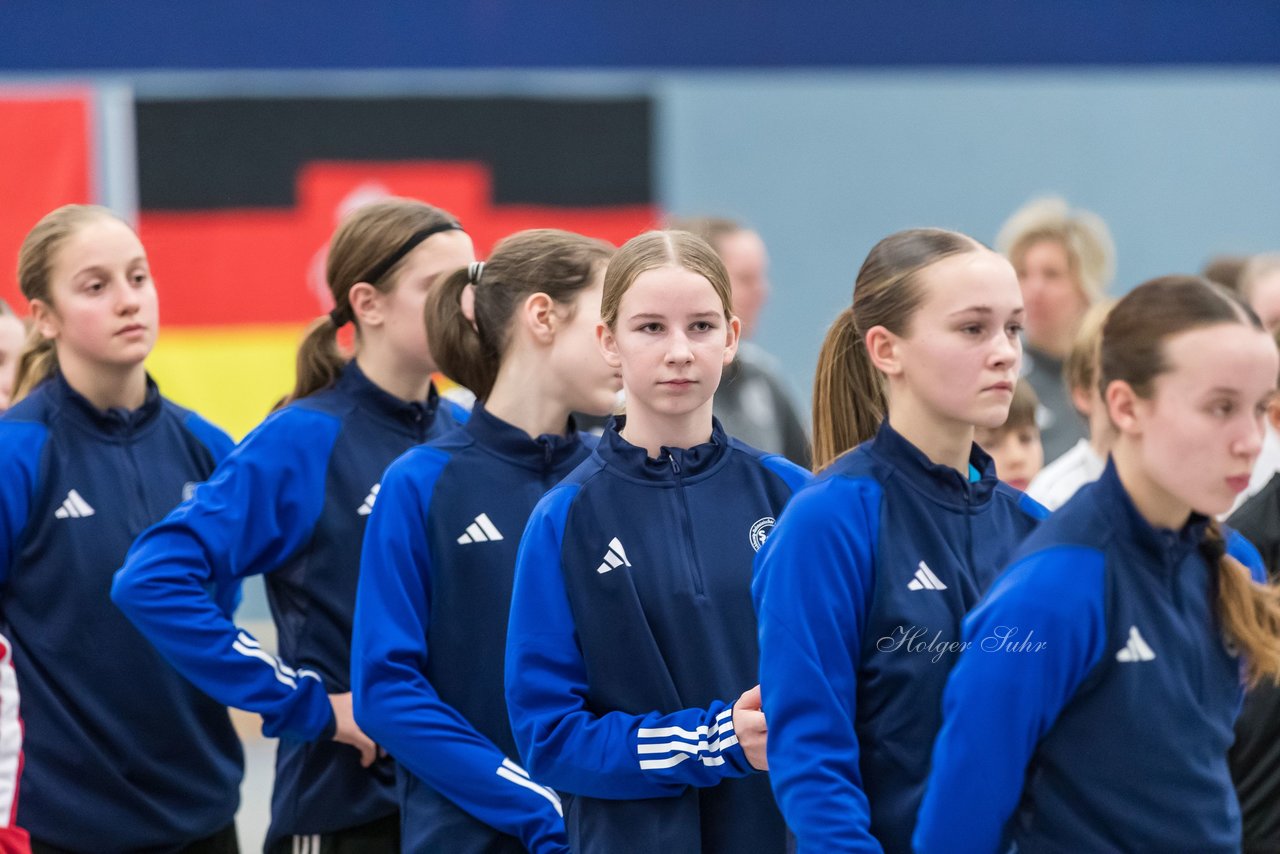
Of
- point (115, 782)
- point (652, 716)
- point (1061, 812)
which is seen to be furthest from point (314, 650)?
point (1061, 812)

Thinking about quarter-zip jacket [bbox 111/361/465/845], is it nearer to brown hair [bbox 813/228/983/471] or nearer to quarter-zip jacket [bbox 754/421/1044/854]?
brown hair [bbox 813/228/983/471]

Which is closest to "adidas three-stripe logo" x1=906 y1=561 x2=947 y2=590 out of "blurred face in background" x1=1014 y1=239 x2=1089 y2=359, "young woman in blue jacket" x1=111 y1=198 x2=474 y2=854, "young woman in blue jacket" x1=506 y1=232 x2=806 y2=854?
"young woman in blue jacket" x1=506 y1=232 x2=806 y2=854

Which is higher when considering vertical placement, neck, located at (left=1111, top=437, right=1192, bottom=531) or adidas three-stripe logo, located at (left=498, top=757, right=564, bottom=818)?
neck, located at (left=1111, top=437, right=1192, bottom=531)

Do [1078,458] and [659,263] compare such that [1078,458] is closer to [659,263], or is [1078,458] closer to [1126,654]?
[659,263]

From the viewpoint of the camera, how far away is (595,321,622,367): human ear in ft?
8.44

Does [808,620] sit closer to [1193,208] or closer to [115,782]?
[115,782]

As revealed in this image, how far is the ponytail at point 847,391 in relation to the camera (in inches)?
96.2

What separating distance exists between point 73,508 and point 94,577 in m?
0.15

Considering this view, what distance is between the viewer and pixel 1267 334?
1968 millimetres

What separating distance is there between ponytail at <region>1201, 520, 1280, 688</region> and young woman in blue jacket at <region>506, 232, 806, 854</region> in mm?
716

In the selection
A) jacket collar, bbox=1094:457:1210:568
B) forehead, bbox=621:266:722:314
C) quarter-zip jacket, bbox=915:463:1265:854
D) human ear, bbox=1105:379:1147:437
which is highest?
forehead, bbox=621:266:722:314

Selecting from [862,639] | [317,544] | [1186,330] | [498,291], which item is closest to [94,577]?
[317,544]

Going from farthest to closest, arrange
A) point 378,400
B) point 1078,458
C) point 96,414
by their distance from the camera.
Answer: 1. point 1078,458
2. point 96,414
3. point 378,400

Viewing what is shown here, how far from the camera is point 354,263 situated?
3260 millimetres
